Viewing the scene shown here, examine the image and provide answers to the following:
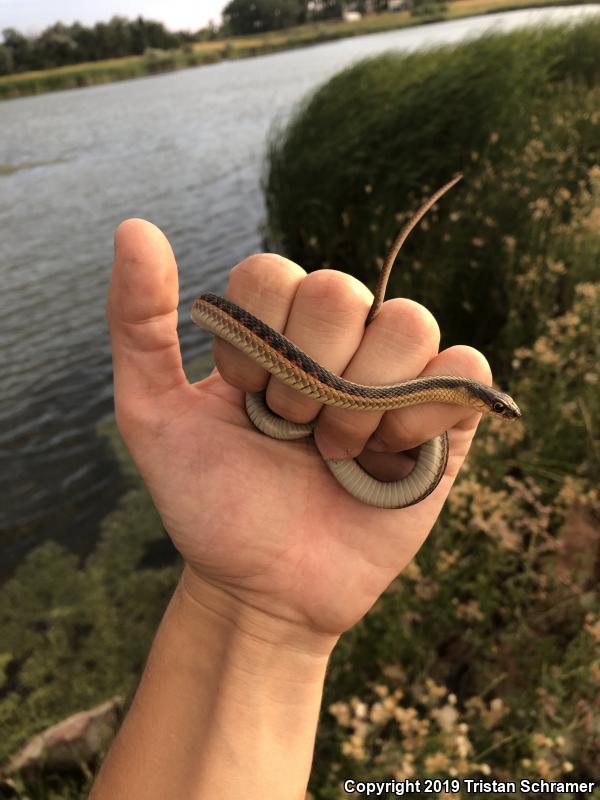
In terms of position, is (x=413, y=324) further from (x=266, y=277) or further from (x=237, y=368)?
(x=237, y=368)

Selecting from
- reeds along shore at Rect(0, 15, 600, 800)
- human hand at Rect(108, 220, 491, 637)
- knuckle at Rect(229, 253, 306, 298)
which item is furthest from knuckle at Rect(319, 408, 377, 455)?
reeds along shore at Rect(0, 15, 600, 800)

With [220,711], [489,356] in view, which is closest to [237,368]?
[220,711]

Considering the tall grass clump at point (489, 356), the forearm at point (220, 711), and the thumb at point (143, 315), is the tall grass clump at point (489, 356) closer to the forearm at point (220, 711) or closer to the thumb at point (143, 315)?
the forearm at point (220, 711)

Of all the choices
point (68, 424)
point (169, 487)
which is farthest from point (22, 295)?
point (169, 487)

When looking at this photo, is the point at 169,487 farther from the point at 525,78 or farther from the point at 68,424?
the point at 525,78

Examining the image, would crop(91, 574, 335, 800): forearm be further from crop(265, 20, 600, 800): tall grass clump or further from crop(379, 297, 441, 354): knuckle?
crop(379, 297, 441, 354): knuckle

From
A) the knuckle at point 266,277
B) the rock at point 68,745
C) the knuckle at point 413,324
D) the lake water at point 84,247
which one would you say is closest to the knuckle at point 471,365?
the knuckle at point 413,324
